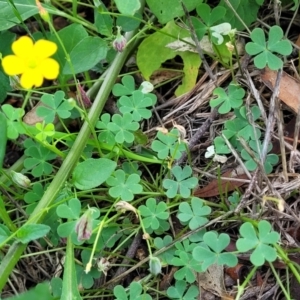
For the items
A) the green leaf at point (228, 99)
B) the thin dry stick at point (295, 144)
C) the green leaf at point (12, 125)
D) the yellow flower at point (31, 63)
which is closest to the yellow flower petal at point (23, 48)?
the yellow flower at point (31, 63)

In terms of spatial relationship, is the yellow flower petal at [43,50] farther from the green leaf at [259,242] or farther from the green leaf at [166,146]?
the green leaf at [259,242]

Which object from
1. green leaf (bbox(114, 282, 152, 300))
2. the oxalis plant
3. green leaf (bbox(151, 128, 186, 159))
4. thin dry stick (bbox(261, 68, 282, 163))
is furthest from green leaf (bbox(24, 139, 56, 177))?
thin dry stick (bbox(261, 68, 282, 163))

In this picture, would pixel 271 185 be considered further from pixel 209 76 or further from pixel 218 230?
pixel 209 76

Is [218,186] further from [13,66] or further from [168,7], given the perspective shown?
[13,66]

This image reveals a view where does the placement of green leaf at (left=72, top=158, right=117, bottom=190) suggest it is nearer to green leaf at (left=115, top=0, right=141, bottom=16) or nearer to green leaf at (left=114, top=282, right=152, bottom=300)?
green leaf at (left=114, top=282, right=152, bottom=300)

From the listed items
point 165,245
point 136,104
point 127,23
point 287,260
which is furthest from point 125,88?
point 287,260

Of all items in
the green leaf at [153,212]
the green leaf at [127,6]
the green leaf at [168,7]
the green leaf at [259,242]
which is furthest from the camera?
the green leaf at [168,7]
